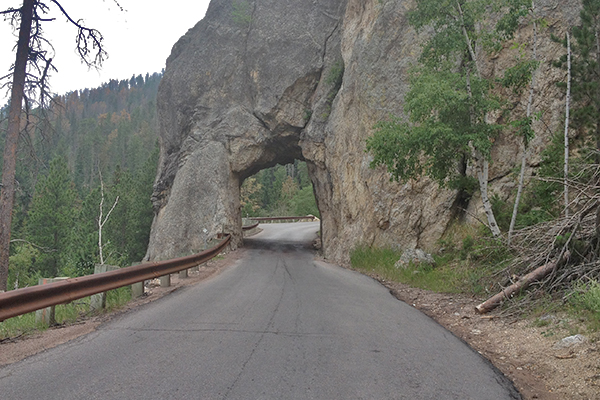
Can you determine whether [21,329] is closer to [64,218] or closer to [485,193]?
[485,193]

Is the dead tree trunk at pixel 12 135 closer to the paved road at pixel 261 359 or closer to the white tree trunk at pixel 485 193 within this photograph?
the paved road at pixel 261 359

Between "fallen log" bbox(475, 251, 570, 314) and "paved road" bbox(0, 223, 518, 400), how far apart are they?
112cm

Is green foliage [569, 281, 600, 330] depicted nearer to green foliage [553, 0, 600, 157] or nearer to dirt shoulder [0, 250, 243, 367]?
green foliage [553, 0, 600, 157]

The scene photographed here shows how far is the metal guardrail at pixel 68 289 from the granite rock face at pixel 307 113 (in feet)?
29.1

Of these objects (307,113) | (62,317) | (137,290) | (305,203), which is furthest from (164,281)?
(305,203)

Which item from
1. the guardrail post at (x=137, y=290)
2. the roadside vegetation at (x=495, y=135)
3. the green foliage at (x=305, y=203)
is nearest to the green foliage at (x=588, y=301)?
the roadside vegetation at (x=495, y=135)

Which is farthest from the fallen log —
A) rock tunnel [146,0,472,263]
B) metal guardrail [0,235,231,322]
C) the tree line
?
rock tunnel [146,0,472,263]

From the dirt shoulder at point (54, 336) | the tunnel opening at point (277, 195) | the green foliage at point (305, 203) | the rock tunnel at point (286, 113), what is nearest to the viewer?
the dirt shoulder at point (54, 336)

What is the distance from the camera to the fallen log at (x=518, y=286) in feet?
21.7

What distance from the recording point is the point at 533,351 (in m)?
4.81

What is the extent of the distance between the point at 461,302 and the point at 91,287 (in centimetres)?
650

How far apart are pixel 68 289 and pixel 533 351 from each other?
6.18m

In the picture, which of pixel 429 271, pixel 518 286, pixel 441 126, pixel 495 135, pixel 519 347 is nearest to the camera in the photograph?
pixel 519 347

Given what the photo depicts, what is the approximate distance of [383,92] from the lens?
16.6 meters
